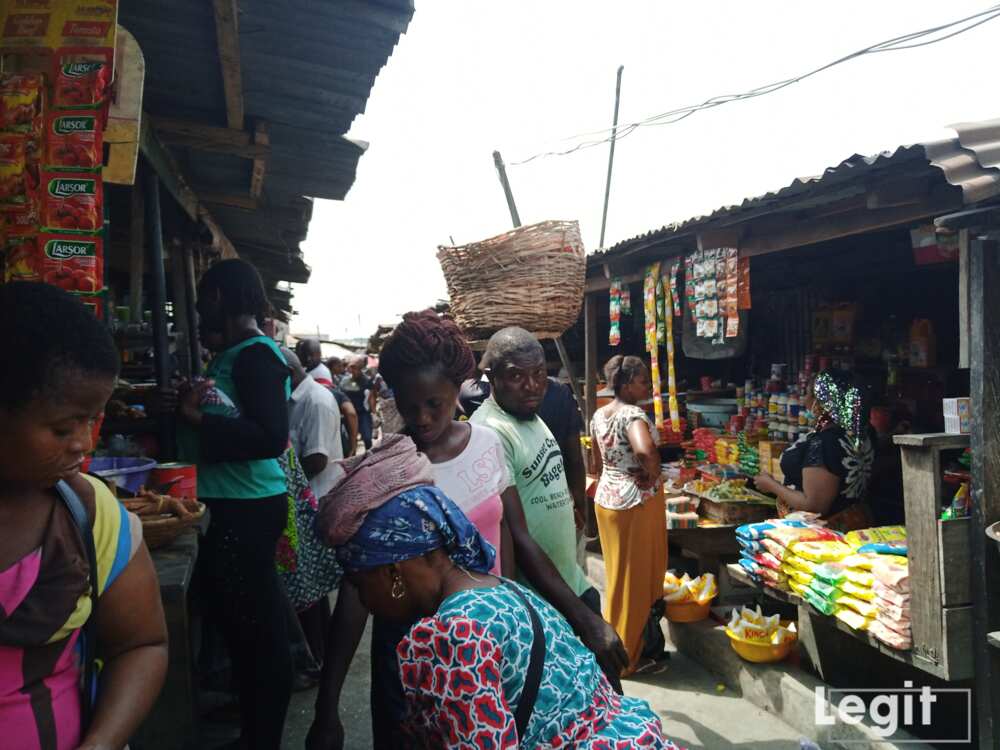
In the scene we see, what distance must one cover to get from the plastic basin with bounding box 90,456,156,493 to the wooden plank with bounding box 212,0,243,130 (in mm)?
1725

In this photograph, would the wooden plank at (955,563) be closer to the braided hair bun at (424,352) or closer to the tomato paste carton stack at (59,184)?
the braided hair bun at (424,352)

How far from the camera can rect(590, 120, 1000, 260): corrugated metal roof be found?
116 inches

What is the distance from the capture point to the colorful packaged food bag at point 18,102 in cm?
198

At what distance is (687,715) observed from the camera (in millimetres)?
4023

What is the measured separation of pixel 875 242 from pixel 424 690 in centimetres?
559

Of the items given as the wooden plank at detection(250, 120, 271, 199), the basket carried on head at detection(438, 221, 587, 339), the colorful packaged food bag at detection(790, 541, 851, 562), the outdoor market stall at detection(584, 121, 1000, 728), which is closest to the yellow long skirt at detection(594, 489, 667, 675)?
the outdoor market stall at detection(584, 121, 1000, 728)

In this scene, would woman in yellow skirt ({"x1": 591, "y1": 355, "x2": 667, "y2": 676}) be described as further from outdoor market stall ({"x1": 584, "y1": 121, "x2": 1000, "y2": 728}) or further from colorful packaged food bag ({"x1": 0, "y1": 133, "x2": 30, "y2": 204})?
colorful packaged food bag ({"x1": 0, "y1": 133, "x2": 30, "y2": 204})

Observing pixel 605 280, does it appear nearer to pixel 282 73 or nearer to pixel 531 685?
pixel 282 73

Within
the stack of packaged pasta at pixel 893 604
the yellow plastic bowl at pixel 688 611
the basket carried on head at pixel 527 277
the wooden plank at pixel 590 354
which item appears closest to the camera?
the stack of packaged pasta at pixel 893 604

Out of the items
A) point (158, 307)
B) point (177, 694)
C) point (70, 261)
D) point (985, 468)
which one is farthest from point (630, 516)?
point (70, 261)

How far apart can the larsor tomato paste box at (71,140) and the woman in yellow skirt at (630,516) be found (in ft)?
10.5

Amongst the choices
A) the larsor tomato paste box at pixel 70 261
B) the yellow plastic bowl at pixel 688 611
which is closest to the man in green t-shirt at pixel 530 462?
the larsor tomato paste box at pixel 70 261

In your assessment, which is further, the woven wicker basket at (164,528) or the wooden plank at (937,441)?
the wooden plank at (937,441)

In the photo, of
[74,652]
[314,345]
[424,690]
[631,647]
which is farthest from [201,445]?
[314,345]
